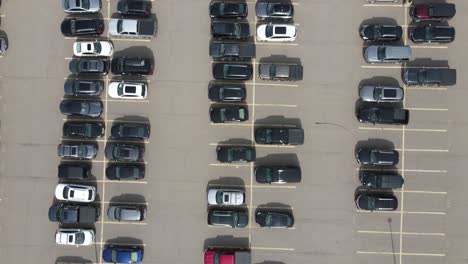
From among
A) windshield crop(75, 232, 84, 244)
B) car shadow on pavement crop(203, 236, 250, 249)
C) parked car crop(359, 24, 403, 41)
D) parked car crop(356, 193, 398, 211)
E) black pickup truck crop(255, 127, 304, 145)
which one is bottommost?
car shadow on pavement crop(203, 236, 250, 249)

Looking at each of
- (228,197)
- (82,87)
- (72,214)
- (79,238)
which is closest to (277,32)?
(228,197)

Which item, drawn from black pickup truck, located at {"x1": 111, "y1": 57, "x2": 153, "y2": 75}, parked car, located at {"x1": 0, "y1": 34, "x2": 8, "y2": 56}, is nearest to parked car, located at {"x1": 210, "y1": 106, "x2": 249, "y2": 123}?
black pickup truck, located at {"x1": 111, "y1": 57, "x2": 153, "y2": 75}

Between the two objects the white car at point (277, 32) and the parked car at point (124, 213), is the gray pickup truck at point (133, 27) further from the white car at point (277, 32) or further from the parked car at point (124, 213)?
the parked car at point (124, 213)

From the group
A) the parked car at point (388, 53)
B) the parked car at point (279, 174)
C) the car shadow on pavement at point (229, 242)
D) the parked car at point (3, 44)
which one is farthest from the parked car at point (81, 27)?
the parked car at point (388, 53)

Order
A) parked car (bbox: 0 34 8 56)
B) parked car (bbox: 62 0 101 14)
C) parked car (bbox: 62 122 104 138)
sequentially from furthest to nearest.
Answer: parked car (bbox: 0 34 8 56)
parked car (bbox: 62 0 101 14)
parked car (bbox: 62 122 104 138)

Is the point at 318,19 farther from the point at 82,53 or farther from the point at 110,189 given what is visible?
the point at 110,189

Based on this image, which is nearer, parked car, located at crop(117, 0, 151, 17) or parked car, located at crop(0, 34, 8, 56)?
parked car, located at crop(117, 0, 151, 17)

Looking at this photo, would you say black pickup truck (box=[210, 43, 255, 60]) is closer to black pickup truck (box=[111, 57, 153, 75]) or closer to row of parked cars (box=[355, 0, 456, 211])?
black pickup truck (box=[111, 57, 153, 75])
